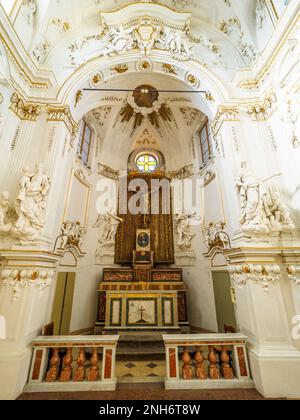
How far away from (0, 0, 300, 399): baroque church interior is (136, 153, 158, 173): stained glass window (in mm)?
798

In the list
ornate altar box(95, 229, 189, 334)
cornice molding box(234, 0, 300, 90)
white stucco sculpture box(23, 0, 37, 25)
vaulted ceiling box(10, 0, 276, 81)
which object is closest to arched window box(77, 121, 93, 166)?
vaulted ceiling box(10, 0, 276, 81)

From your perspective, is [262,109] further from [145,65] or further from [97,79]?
[97,79]

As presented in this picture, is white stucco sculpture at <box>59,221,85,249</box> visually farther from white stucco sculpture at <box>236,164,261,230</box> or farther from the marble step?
white stucco sculpture at <box>236,164,261,230</box>

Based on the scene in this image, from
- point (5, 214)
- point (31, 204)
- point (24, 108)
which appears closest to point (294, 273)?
point (31, 204)

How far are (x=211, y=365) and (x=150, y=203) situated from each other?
5858 mm

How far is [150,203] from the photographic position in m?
8.05

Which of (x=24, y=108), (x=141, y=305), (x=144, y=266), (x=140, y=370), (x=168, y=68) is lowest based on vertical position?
(x=140, y=370)

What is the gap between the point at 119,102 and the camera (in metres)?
6.83

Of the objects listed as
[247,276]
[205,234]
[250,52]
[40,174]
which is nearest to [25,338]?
[40,174]

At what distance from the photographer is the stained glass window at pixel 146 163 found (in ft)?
29.3

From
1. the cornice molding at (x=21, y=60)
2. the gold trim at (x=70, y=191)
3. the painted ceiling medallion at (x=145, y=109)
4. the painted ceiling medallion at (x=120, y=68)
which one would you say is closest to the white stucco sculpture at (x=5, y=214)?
the gold trim at (x=70, y=191)

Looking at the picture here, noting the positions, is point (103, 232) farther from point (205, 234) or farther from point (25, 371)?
point (25, 371)

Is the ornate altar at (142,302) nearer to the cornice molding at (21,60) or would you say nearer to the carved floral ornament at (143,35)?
the cornice molding at (21,60)

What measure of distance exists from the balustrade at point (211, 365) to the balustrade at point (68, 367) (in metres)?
0.98
